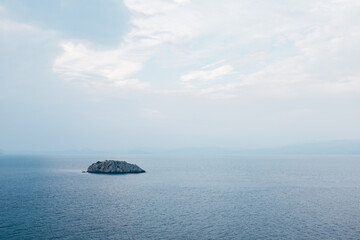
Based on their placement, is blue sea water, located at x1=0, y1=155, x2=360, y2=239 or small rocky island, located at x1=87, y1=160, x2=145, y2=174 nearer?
blue sea water, located at x1=0, y1=155, x2=360, y2=239

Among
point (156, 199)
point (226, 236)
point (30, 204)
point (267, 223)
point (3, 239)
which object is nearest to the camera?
point (3, 239)

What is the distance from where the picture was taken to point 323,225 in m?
59.2

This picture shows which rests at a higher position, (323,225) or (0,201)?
(0,201)

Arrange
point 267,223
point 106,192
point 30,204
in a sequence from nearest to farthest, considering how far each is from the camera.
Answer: point 267,223
point 30,204
point 106,192

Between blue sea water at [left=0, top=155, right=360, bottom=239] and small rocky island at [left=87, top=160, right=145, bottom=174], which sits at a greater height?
small rocky island at [left=87, top=160, right=145, bottom=174]

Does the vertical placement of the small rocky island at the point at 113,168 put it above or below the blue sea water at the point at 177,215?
above

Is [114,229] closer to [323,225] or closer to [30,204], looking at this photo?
[30,204]

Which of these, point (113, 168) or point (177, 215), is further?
point (113, 168)

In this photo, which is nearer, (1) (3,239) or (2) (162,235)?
(1) (3,239)

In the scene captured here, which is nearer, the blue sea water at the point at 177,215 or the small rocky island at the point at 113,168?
the blue sea water at the point at 177,215

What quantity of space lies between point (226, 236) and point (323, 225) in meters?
22.9

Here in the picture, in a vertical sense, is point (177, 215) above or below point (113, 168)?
below

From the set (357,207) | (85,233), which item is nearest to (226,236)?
(85,233)

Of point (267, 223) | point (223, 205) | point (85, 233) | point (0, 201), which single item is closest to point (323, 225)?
point (267, 223)
